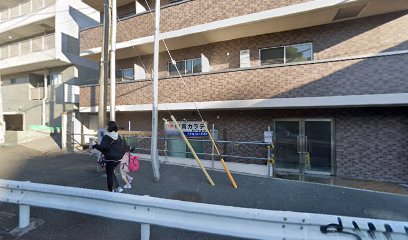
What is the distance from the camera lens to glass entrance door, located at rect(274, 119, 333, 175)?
7438 millimetres

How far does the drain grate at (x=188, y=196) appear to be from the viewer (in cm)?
455

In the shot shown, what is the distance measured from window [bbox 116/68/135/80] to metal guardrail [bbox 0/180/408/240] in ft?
29.7

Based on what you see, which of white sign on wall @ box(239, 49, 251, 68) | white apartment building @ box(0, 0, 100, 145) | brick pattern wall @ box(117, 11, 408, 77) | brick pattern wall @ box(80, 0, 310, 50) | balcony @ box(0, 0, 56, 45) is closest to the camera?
brick pattern wall @ box(117, 11, 408, 77)

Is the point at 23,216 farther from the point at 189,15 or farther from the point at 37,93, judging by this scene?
the point at 37,93

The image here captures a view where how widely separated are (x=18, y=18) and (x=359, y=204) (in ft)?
72.2

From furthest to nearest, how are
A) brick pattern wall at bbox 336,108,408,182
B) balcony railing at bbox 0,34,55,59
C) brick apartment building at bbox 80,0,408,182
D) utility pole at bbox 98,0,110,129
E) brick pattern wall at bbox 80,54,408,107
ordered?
1. balcony railing at bbox 0,34,55,59
2. utility pole at bbox 98,0,110,129
3. brick pattern wall at bbox 336,108,408,182
4. brick apartment building at bbox 80,0,408,182
5. brick pattern wall at bbox 80,54,408,107

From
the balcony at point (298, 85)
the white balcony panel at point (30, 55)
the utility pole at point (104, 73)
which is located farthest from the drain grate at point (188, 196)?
the white balcony panel at point (30, 55)

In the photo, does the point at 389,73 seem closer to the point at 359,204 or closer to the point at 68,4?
the point at 359,204

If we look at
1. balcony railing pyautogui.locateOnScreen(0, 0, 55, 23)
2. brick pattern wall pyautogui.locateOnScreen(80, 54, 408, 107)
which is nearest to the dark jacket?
brick pattern wall pyautogui.locateOnScreen(80, 54, 408, 107)

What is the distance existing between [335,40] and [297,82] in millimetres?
2516

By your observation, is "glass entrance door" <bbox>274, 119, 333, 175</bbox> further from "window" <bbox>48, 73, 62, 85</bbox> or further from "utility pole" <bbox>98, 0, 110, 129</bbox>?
"window" <bbox>48, 73, 62, 85</bbox>

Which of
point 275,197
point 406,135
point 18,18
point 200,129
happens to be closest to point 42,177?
point 200,129

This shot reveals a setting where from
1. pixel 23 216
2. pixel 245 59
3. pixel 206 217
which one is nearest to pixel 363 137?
pixel 245 59

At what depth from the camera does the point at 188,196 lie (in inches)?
186
